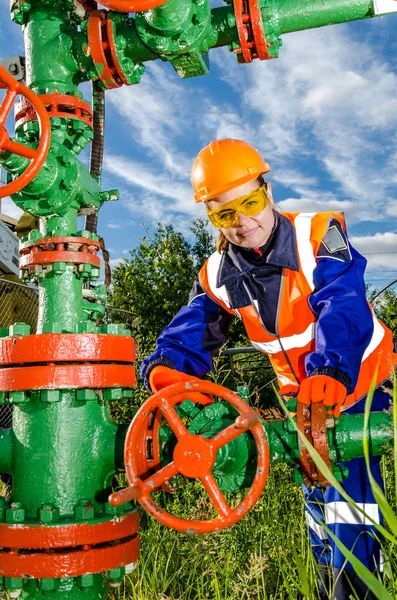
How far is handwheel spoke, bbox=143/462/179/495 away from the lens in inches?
55.7

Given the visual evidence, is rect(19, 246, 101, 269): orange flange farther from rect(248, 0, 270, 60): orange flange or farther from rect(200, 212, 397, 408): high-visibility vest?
rect(248, 0, 270, 60): orange flange

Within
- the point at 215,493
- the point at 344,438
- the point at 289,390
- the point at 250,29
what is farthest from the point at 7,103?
the point at 289,390

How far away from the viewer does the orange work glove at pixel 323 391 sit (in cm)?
152

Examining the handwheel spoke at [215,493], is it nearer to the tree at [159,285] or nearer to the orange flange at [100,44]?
the orange flange at [100,44]

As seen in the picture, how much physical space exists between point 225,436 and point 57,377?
511 mm

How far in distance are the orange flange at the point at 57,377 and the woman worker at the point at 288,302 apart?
1.23 ft

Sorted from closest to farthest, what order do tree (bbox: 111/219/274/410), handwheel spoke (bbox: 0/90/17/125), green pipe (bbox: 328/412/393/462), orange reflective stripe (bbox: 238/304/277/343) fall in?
green pipe (bbox: 328/412/393/462)
handwheel spoke (bbox: 0/90/17/125)
orange reflective stripe (bbox: 238/304/277/343)
tree (bbox: 111/219/274/410)

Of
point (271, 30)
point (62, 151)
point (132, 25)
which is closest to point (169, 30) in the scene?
point (132, 25)

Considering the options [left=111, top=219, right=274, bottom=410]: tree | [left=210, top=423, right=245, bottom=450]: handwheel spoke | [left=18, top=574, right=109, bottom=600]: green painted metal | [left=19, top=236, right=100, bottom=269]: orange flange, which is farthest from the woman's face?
[left=111, top=219, right=274, bottom=410]: tree

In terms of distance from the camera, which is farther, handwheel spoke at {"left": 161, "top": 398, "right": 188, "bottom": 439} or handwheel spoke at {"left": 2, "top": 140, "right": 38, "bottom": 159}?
handwheel spoke at {"left": 2, "top": 140, "right": 38, "bottom": 159}

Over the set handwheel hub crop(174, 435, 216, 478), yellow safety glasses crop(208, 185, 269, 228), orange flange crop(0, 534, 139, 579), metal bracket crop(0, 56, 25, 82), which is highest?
metal bracket crop(0, 56, 25, 82)

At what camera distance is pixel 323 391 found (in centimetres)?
155

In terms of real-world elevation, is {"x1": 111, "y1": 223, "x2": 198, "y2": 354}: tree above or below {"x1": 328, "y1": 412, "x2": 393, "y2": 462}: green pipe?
above

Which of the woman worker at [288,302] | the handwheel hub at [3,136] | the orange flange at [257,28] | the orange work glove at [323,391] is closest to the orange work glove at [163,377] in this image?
the woman worker at [288,302]
